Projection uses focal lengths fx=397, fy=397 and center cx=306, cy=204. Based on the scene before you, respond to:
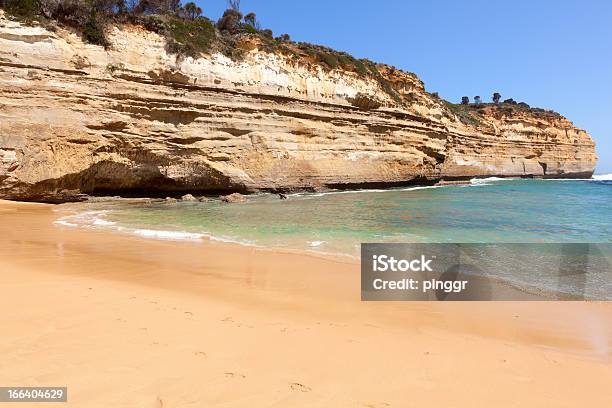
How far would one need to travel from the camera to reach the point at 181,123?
648 inches

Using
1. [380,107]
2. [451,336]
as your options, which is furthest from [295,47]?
[451,336]

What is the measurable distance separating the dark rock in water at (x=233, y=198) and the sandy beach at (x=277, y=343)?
1082 cm

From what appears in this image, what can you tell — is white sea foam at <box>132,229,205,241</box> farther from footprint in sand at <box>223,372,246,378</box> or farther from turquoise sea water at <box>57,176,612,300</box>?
footprint in sand at <box>223,372,246,378</box>

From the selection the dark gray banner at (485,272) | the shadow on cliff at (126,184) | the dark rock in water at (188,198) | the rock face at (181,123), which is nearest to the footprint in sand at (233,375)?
the dark gray banner at (485,272)

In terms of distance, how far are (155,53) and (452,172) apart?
25969 millimetres

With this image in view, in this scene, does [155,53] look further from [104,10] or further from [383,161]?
[383,161]

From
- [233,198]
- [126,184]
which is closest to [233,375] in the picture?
[233,198]

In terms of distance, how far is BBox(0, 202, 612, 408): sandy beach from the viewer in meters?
2.38

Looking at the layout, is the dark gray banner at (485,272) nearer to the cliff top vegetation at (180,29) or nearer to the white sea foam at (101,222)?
the white sea foam at (101,222)

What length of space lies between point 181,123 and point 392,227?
10.6 metres

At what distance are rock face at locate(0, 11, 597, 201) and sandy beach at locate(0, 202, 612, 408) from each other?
9979 millimetres

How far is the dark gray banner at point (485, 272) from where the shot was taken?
5.05m

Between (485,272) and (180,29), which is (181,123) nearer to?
(180,29)

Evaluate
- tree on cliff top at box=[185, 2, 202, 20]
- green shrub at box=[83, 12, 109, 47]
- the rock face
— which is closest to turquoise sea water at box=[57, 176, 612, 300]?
the rock face
